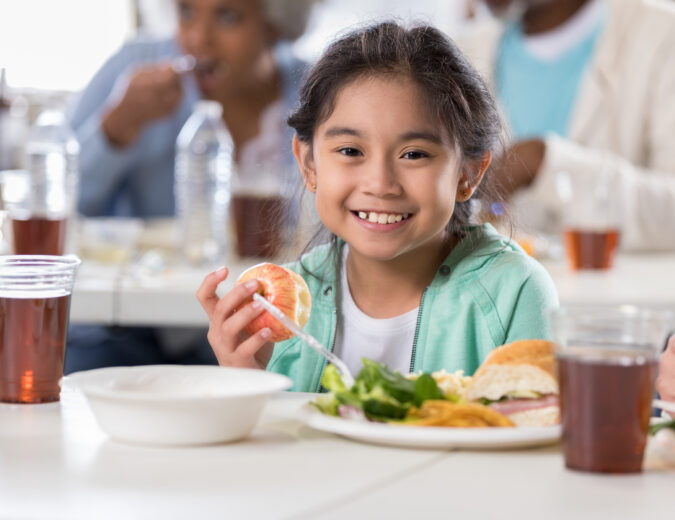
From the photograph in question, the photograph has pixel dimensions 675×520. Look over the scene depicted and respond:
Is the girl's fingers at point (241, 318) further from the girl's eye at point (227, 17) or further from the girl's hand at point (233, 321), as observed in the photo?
the girl's eye at point (227, 17)

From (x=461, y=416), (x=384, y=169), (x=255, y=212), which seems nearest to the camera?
(x=461, y=416)

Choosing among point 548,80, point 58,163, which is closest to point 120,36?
point 548,80

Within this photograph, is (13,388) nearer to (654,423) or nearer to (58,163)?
(654,423)

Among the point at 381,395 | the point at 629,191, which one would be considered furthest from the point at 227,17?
the point at 381,395

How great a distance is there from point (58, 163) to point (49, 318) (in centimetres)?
164

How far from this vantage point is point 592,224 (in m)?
2.37

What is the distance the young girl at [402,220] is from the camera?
133cm

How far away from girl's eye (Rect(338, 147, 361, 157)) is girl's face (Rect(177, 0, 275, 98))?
6.05 feet

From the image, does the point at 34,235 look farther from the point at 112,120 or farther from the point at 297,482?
the point at 297,482

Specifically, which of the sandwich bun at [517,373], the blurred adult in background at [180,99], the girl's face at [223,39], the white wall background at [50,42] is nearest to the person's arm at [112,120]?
the blurred adult in background at [180,99]

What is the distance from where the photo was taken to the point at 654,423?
34.1 inches

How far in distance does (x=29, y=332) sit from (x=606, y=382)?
1.76ft

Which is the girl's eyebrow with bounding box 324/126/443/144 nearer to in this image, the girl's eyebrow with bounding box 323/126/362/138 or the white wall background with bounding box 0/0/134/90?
Answer: the girl's eyebrow with bounding box 323/126/362/138

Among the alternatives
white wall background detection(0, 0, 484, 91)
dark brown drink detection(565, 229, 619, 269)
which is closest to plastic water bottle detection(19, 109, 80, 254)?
dark brown drink detection(565, 229, 619, 269)
